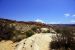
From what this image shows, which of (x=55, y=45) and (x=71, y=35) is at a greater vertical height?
(x=71, y=35)

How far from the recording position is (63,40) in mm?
17125

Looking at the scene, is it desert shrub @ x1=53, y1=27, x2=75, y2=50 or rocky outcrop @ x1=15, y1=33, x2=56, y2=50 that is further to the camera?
rocky outcrop @ x1=15, y1=33, x2=56, y2=50

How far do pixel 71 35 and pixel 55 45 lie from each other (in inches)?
85.4

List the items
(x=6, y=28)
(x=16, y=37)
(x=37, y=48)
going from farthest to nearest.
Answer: (x=6, y=28) < (x=16, y=37) < (x=37, y=48)

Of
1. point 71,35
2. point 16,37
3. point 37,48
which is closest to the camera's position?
point 37,48

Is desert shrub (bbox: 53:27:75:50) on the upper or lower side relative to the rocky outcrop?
upper

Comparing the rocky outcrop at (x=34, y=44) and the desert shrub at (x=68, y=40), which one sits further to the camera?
the rocky outcrop at (x=34, y=44)

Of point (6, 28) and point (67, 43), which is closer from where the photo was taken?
point (67, 43)

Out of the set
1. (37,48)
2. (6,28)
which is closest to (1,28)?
(6,28)

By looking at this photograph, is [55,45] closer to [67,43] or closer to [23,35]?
[67,43]

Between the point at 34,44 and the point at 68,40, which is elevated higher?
the point at 68,40

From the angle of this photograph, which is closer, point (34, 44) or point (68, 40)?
point (68, 40)

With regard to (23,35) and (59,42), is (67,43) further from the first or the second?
(23,35)

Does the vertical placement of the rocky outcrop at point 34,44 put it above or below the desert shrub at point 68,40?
below
